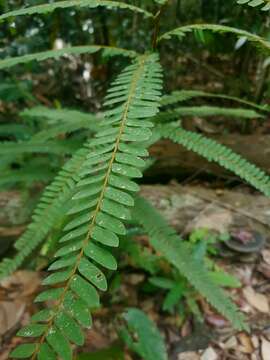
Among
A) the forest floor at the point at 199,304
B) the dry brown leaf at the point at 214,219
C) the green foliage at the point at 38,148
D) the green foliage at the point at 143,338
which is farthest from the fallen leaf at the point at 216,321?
the green foliage at the point at 38,148

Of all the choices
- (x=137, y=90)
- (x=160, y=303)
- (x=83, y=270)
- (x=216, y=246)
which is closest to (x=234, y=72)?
(x=216, y=246)

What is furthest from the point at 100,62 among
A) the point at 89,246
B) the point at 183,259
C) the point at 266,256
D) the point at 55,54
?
the point at 89,246

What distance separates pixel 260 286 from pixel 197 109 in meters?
0.86

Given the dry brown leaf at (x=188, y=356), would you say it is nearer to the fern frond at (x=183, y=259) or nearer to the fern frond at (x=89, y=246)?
the fern frond at (x=183, y=259)

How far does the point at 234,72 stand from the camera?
298 centimetres

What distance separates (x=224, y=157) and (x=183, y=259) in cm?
37

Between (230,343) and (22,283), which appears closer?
(230,343)

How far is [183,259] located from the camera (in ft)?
4.50

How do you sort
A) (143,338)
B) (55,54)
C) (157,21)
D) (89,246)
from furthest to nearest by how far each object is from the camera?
1. (143,338)
2. (55,54)
3. (157,21)
4. (89,246)

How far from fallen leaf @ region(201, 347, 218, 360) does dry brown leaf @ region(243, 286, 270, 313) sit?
293 mm

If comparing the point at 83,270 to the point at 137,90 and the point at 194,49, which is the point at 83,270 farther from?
the point at 194,49

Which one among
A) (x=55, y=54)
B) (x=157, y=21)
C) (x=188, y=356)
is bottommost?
(x=188, y=356)

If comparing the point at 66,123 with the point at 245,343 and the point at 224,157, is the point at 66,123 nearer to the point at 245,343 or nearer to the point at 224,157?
the point at 224,157

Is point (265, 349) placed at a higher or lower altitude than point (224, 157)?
lower
